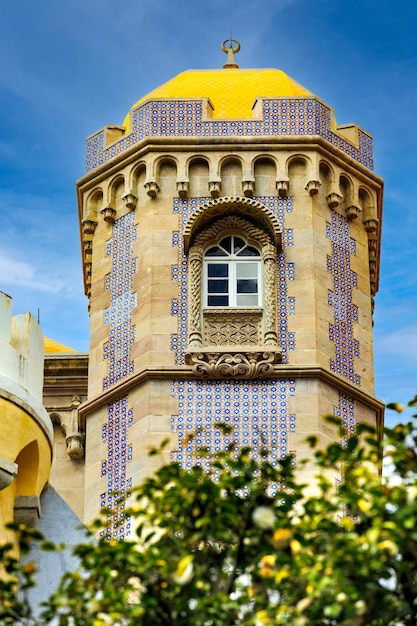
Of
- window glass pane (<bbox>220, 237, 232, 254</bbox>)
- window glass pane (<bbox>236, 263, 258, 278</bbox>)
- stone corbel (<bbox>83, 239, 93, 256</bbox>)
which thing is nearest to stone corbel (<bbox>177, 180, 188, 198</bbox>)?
window glass pane (<bbox>220, 237, 232, 254</bbox>)

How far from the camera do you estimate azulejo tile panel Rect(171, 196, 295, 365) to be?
27438 mm

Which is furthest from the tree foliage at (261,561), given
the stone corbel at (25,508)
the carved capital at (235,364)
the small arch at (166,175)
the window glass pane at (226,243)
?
the small arch at (166,175)

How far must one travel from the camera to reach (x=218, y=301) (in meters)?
27.8

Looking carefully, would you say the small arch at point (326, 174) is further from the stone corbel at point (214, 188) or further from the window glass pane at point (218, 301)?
the window glass pane at point (218, 301)

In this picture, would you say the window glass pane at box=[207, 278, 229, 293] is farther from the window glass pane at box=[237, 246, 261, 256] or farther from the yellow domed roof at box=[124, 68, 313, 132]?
the yellow domed roof at box=[124, 68, 313, 132]

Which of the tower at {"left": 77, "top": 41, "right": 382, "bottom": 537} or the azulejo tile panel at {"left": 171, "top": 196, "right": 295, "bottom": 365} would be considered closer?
the tower at {"left": 77, "top": 41, "right": 382, "bottom": 537}

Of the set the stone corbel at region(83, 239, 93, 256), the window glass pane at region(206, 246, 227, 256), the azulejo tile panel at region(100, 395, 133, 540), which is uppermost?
the stone corbel at region(83, 239, 93, 256)

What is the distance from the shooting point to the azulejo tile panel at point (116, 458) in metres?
26.4

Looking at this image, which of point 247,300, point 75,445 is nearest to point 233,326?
point 247,300

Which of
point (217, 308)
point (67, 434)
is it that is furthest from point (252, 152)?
point (67, 434)

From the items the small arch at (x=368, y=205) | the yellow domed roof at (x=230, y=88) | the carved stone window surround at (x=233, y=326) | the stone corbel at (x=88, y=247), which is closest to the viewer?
the carved stone window surround at (x=233, y=326)

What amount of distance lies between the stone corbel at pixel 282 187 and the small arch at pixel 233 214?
1.26 feet

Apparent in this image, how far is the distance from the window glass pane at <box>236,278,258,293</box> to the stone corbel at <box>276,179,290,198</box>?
145cm

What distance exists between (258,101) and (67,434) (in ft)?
18.3
